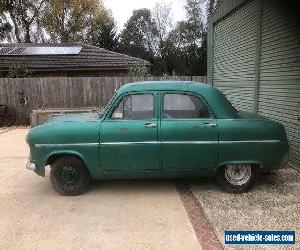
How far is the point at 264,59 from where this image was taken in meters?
8.62

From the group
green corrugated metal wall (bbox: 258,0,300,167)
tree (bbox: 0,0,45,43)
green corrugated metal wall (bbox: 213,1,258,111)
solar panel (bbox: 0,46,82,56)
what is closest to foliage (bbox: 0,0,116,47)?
tree (bbox: 0,0,45,43)

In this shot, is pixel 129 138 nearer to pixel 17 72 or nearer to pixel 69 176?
pixel 69 176

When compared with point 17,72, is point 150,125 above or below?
below

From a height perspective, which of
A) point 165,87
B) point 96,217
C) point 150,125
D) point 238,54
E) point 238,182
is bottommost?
point 96,217

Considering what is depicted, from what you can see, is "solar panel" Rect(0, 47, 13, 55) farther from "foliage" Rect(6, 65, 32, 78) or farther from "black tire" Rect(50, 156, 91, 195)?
"black tire" Rect(50, 156, 91, 195)

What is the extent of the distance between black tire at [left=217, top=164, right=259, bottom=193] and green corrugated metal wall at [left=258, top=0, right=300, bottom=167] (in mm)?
1983

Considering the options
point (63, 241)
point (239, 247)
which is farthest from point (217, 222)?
point (63, 241)

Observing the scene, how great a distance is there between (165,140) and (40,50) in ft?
61.5

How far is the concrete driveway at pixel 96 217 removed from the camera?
14.1 ft

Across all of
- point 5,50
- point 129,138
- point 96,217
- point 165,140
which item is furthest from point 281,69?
point 5,50

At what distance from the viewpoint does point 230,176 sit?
5836mm

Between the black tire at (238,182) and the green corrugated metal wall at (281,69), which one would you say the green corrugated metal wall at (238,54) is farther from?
the black tire at (238,182)

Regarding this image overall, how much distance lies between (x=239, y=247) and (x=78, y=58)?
1867 cm

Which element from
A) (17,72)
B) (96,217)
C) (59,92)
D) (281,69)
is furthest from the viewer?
(17,72)
